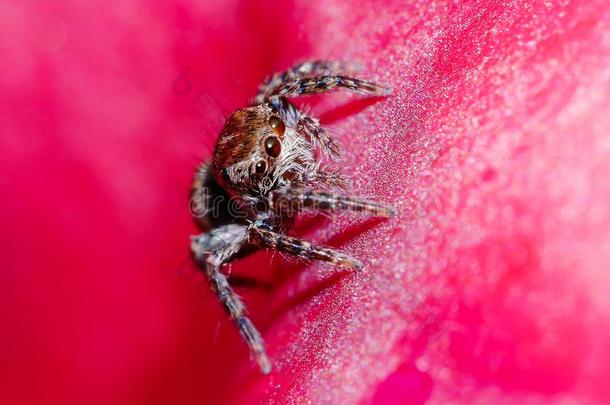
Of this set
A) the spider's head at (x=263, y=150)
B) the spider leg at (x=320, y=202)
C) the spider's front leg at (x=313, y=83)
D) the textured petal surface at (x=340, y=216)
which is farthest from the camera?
the spider's head at (x=263, y=150)

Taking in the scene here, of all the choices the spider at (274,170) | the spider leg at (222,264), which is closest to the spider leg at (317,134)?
the spider at (274,170)

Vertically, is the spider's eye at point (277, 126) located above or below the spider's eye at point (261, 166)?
above

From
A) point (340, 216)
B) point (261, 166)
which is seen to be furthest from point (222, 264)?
point (340, 216)

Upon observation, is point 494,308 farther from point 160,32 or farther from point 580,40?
point 160,32

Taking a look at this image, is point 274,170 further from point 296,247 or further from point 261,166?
point 296,247

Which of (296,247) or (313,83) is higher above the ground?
(313,83)

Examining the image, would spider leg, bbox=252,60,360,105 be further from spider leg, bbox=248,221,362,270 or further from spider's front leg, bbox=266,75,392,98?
spider leg, bbox=248,221,362,270

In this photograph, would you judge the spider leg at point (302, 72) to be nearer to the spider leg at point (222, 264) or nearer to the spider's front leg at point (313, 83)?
the spider's front leg at point (313, 83)
